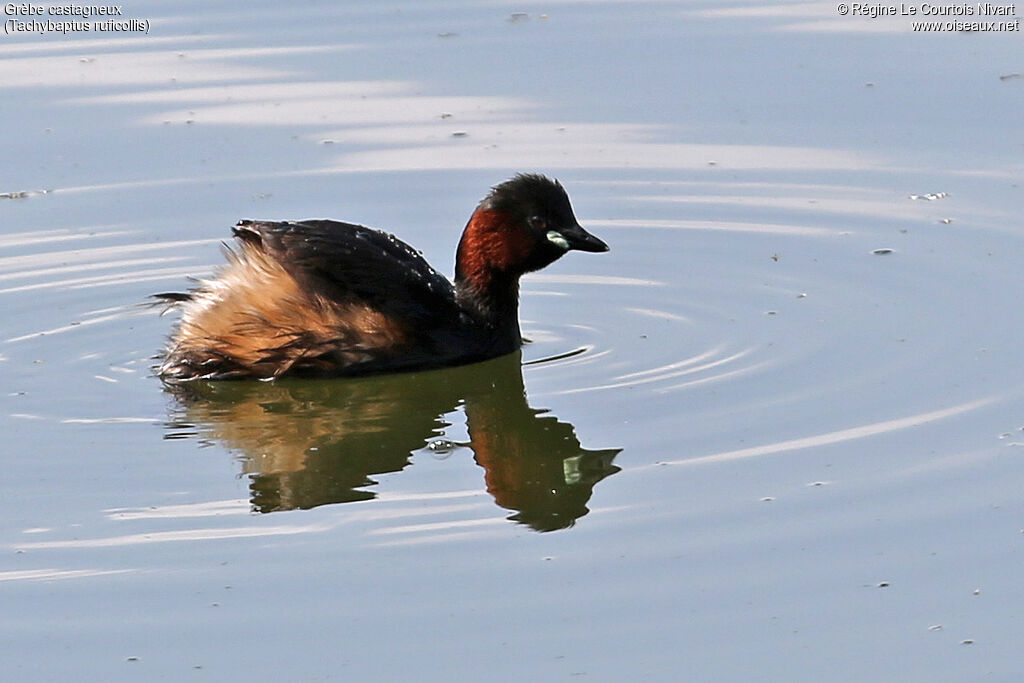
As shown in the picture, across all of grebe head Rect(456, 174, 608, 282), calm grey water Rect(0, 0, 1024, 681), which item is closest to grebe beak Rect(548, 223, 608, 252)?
grebe head Rect(456, 174, 608, 282)

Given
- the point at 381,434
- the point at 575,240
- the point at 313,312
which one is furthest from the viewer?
the point at 575,240

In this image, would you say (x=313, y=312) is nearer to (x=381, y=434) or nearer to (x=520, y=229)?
(x=381, y=434)

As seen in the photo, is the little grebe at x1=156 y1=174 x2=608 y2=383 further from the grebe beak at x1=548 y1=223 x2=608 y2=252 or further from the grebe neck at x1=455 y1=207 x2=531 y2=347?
the grebe beak at x1=548 y1=223 x2=608 y2=252

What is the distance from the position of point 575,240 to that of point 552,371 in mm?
766

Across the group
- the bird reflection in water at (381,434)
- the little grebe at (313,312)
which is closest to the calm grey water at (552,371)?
the bird reflection in water at (381,434)

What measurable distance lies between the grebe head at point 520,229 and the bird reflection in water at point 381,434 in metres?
0.48

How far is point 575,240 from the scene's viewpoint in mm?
8828

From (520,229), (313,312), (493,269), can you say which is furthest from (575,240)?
(313,312)

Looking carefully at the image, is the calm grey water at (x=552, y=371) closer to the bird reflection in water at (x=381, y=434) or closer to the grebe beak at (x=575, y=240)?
the bird reflection in water at (x=381, y=434)

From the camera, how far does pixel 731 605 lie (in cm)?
569

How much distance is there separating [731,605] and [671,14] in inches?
323

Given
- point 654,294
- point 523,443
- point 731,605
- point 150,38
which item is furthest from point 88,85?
point 731,605

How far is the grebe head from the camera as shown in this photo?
8797 millimetres

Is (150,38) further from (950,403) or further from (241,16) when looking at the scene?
(950,403)
